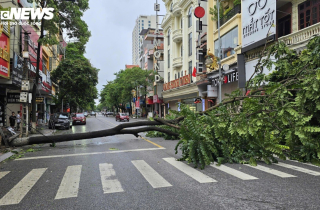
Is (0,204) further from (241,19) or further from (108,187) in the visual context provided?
(241,19)

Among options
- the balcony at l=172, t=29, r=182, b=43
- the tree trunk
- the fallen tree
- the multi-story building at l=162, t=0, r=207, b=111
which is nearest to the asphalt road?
the fallen tree

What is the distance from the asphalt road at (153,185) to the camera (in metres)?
4.54

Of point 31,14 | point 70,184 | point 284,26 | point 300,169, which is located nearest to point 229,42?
point 284,26

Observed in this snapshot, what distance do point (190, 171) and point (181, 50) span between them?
1202 inches

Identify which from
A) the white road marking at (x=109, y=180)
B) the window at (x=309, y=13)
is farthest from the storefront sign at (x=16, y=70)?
the window at (x=309, y=13)

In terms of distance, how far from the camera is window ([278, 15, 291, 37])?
52.5ft

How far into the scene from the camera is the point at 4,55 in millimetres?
15602

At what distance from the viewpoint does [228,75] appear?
70.4 ft

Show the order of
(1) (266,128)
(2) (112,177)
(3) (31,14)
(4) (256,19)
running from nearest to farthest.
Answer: (2) (112,177)
(1) (266,128)
(4) (256,19)
(3) (31,14)

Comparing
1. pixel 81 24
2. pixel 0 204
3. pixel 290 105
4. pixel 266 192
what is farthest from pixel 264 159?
pixel 81 24

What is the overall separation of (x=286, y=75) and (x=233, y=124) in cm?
394

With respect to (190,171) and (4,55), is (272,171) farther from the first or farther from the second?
(4,55)

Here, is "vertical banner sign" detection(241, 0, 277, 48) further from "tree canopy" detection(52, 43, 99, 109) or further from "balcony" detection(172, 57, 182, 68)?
"tree canopy" detection(52, 43, 99, 109)

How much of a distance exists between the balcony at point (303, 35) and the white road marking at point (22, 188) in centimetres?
1410
